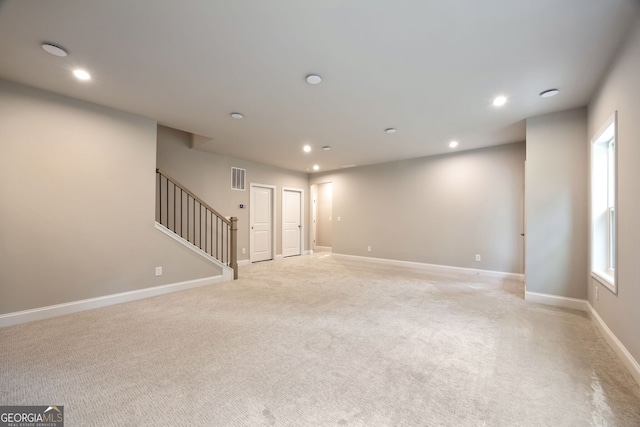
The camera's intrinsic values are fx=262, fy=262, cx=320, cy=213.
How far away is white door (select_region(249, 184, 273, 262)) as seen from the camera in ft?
21.5

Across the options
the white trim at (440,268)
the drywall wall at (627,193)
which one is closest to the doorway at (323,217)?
the white trim at (440,268)

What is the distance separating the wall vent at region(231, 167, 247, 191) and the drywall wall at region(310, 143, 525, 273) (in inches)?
101

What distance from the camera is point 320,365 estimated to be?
2.04 metres

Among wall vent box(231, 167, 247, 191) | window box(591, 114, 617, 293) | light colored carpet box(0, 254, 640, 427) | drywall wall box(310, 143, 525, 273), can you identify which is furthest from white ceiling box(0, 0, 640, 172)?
light colored carpet box(0, 254, 640, 427)

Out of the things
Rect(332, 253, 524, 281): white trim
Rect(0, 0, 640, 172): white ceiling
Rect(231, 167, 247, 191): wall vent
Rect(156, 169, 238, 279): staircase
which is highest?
Rect(0, 0, 640, 172): white ceiling

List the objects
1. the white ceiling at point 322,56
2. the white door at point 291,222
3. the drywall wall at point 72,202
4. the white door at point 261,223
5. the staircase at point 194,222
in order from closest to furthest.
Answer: the white ceiling at point 322,56, the drywall wall at point 72,202, the staircase at point 194,222, the white door at point 261,223, the white door at point 291,222

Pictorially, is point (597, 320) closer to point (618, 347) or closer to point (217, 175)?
point (618, 347)

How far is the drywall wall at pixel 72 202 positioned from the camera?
2785 mm

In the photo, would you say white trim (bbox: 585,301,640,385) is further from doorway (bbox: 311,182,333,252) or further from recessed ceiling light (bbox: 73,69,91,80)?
doorway (bbox: 311,182,333,252)

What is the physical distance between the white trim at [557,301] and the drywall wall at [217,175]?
542cm

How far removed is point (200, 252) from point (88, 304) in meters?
1.49

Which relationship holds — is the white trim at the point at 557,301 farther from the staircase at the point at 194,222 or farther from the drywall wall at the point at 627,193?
the staircase at the point at 194,222

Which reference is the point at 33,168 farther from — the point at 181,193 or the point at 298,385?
the point at 298,385

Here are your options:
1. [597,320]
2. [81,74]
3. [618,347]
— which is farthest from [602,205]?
[81,74]
